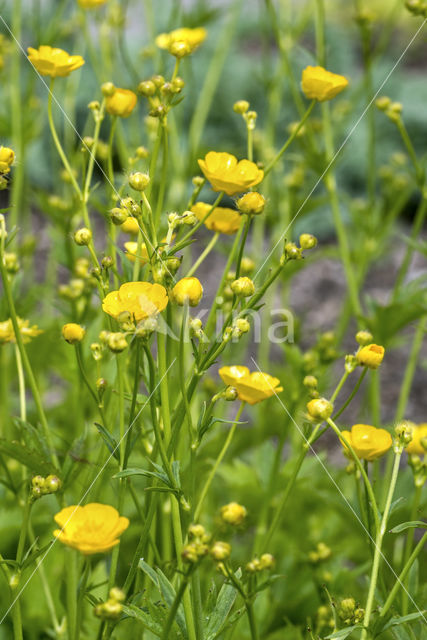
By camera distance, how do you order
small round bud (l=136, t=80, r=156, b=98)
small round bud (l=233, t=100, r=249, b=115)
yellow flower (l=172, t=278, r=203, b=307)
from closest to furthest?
yellow flower (l=172, t=278, r=203, b=307), small round bud (l=136, t=80, r=156, b=98), small round bud (l=233, t=100, r=249, b=115)

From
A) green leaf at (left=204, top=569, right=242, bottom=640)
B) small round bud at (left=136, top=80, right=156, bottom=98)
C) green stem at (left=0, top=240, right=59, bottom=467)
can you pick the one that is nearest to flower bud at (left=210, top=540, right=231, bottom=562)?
green leaf at (left=204, top=569, right=242, bottom=640)

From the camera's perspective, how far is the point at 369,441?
0.65 m

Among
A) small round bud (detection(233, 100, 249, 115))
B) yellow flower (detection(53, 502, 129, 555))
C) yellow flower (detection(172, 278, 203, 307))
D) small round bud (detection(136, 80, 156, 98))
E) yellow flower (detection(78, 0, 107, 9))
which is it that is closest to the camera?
yellow flower (detection(53, 502, 129, 555))

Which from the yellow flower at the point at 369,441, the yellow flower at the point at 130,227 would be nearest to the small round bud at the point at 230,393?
the yellow flower at the point at 369,441

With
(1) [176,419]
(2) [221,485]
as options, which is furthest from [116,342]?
(2) [221,485]

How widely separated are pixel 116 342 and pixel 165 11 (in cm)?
300

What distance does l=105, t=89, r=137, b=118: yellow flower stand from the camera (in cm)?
79

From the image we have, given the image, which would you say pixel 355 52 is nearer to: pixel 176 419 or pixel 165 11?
pixel 165 11

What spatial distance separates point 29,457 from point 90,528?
21 cm

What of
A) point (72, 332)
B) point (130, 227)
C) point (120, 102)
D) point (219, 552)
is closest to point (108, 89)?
point (120, 102)

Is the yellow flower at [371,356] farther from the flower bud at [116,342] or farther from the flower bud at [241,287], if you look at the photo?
the flower bud at [116,342]

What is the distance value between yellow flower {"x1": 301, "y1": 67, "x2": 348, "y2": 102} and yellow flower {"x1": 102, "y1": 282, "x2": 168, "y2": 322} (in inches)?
12.5

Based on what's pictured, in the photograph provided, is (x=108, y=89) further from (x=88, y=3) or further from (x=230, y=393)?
(x=88, y=3)

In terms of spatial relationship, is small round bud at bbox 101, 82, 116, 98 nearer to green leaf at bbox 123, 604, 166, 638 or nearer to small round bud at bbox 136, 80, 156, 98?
small round bud at bbox 136, 80, 156, 98
